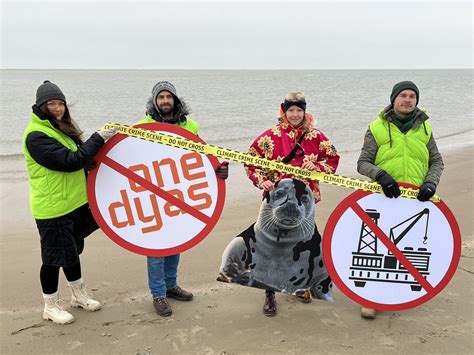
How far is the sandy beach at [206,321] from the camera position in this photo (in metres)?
3.21

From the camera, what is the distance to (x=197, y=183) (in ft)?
10.9

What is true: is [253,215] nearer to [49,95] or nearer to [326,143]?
[326,143]

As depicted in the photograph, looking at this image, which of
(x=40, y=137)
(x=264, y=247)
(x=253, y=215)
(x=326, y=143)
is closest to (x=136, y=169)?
(x=40, y=137)

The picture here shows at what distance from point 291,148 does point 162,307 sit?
5.66 ft

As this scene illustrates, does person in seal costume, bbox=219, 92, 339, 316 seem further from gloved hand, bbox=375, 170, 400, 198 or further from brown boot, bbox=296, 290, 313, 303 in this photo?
brown boot, bbox=296, 290, 313, 303

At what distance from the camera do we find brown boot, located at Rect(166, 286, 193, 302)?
3.90 meters

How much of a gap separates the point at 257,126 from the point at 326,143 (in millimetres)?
16891

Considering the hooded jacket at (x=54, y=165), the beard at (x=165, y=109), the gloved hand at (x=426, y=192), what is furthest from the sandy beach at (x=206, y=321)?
the beard at (x=165, y=109)

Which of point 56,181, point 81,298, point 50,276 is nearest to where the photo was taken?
point 56,181

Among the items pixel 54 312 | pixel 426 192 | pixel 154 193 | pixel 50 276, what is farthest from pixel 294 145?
pixel 54 312

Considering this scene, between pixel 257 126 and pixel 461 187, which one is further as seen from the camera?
pixel 257 126

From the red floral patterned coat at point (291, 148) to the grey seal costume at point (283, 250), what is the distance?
18 cm

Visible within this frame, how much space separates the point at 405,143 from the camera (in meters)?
3.32

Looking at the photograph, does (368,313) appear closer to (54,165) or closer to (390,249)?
(390,249)
